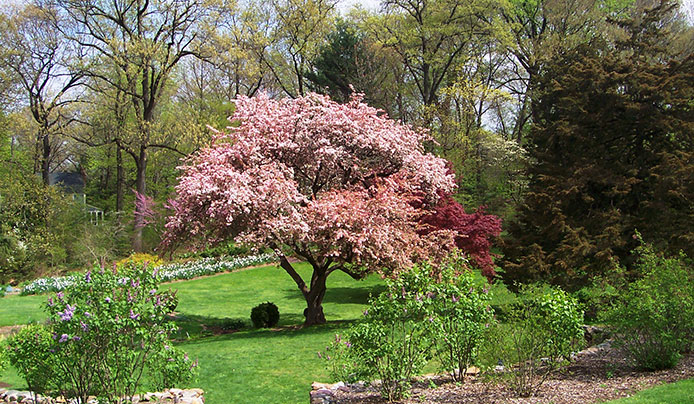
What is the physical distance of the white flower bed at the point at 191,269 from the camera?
18.4m

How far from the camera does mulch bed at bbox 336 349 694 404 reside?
5.66 metres

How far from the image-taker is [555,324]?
5.91 m

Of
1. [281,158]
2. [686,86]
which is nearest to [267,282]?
[281,158]

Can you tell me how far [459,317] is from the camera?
6.09 metres

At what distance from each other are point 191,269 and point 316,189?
10.3 m

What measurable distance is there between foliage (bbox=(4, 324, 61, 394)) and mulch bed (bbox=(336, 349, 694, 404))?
117 inches

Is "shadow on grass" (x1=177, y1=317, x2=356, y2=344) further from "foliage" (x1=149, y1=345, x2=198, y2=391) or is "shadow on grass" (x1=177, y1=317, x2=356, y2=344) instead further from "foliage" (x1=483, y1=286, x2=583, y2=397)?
"foliage" (x1=483, y1=286, x2=583, y2=397)

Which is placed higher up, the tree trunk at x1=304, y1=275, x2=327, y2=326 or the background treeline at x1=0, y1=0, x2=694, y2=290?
the background treeline at x1=0, y1=0, x2=694, y2=290

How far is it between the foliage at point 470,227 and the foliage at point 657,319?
246 inches

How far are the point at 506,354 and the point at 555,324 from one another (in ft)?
2.00

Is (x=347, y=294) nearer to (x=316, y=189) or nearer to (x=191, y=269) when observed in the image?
(x=316, y=189)

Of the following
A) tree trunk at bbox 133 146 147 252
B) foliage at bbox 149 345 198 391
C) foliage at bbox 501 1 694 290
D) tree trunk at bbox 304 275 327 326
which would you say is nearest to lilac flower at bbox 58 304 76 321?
foliage at bbox 149 345 198 391

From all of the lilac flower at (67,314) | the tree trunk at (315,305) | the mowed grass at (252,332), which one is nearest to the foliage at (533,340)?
the mowed grass at (252,332)

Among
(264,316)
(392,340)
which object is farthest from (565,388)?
(264,316)
